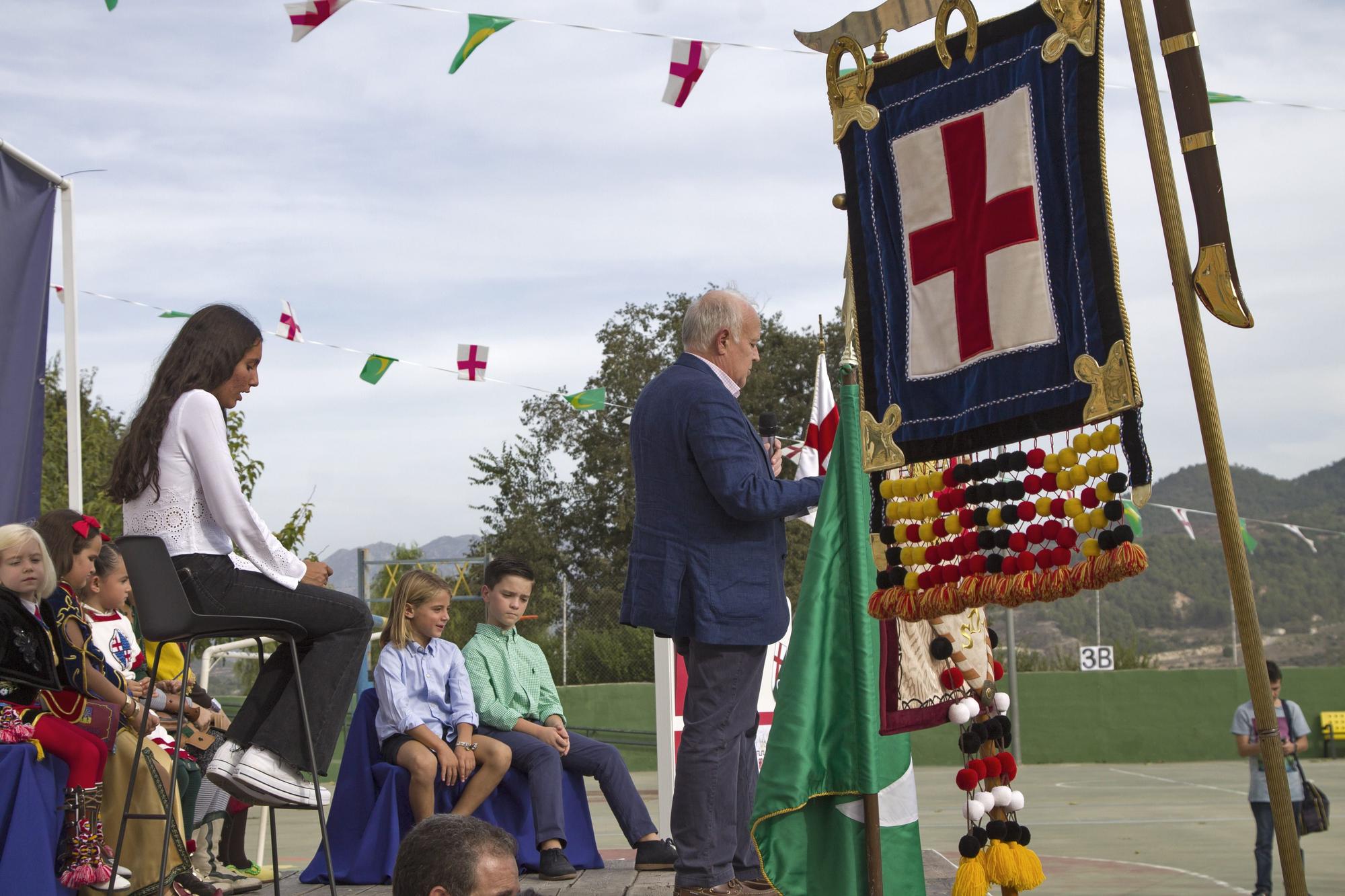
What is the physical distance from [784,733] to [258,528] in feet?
4.46

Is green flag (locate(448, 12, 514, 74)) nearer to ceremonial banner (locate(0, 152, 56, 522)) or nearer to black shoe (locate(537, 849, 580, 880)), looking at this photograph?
ceremonial banner (locate(0, 152, 56, 522))

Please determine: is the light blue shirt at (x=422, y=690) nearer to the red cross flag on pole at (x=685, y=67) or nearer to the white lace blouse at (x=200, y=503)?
the white lace blouse at (x=200, y=503)

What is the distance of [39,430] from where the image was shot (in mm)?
5387

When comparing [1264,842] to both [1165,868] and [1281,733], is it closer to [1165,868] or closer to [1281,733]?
[1281,733]

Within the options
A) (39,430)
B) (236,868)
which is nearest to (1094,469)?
(236,868)

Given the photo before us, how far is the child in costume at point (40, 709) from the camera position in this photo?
3637 millimetres

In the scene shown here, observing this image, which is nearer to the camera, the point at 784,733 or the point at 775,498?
the point at 784,733

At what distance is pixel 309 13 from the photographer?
5.80 m

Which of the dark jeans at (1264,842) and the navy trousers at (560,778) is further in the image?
the dark jeans at (1264,842)

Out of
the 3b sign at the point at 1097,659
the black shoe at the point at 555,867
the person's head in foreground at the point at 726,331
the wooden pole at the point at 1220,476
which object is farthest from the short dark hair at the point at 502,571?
the 3b sign at the point at 1097,659

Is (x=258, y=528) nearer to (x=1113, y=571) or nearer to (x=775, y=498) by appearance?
(x=775, y=498)

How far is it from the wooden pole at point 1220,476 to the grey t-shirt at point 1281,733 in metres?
4.59

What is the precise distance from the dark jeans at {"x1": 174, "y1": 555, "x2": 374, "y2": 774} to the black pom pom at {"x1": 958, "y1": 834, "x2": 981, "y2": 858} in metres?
1.48

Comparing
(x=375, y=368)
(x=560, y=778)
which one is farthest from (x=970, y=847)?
(x=375, y=368)
